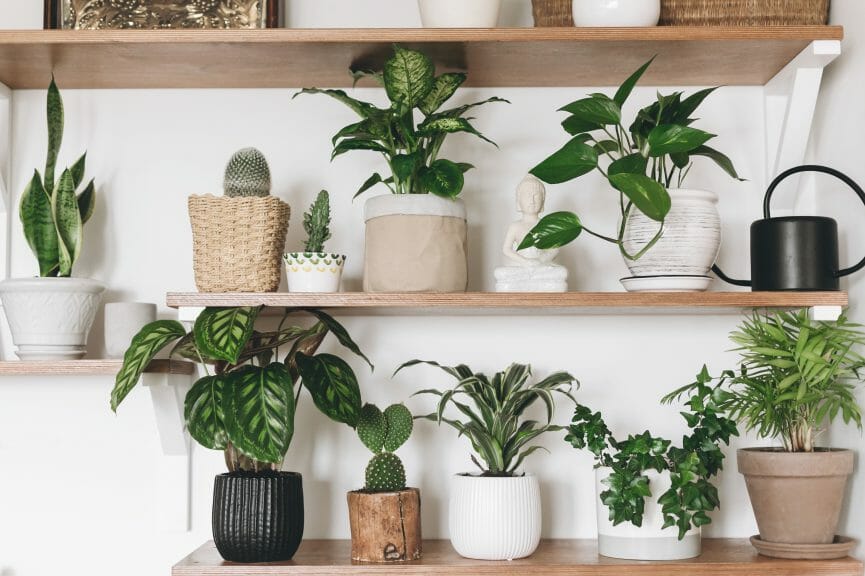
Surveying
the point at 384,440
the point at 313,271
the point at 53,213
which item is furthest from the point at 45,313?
the point at 384,440

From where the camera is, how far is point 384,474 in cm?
140

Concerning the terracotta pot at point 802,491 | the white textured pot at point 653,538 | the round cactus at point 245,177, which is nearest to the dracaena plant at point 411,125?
the round cactus at point 245,177

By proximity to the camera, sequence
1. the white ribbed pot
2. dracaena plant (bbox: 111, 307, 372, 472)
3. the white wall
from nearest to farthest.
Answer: dracaena plant (bbox: 111, 307, 372, 472)
the white ribbed pot
the white wall

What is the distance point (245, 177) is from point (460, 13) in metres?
0.41

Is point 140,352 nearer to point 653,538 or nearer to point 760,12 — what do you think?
point 653,538

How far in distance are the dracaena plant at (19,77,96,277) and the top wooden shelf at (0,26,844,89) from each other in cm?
10

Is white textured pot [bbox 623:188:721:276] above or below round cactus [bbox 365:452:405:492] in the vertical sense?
above

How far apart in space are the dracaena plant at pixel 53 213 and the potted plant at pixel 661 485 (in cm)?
84

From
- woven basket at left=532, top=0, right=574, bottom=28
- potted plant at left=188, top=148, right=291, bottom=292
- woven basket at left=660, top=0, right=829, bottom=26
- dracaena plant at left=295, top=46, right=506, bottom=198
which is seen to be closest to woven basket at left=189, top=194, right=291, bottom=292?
potted plant at left=188, top=148, right=291, bottom=292

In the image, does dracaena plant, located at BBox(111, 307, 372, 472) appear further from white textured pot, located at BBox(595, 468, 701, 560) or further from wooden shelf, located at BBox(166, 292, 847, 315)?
white textured pot, located at BBox(595, 468, 701, 560)

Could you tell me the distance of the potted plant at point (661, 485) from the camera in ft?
4.37

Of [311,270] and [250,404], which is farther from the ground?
[311,270]

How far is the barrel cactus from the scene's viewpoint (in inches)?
55.1

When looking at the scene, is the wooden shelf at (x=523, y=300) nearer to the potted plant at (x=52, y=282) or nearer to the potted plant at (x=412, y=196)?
the potted plant at (x=412, y=196)
